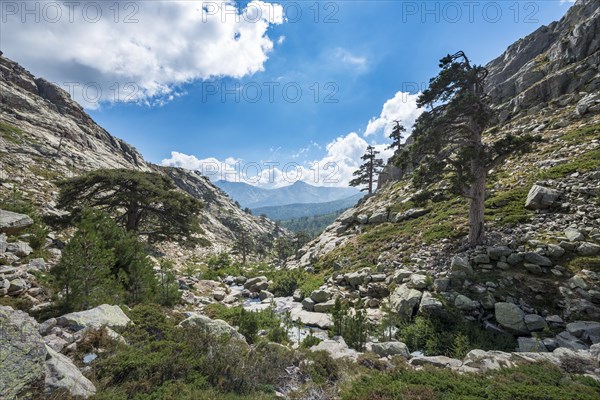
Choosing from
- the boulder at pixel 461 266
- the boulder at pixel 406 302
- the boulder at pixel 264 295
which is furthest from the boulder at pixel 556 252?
the boulder at pixel 264 295

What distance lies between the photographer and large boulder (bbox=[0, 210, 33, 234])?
11.8 m

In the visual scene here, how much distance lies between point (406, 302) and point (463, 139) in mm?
10416

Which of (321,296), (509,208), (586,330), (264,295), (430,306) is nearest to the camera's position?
(586,330)

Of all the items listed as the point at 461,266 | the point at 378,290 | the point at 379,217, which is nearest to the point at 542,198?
the point at 461,266

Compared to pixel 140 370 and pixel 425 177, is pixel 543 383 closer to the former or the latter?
pixel 140 370

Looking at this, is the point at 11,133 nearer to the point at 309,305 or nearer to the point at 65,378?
the point at 309,305

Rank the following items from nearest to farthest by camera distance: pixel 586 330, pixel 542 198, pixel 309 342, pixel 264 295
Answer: pixel 586 330, pixel 309 342, pixel 542 198, pixel 264 295

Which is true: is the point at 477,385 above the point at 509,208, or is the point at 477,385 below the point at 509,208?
below

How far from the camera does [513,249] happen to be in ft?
39.5

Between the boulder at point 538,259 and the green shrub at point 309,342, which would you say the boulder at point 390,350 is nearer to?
the green shrub at point 309,342

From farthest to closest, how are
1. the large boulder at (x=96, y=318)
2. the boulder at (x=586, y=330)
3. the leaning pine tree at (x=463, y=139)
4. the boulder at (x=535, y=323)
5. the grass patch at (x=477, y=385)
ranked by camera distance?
the leaning pine tree at (x=463, y=139) → the boulder at (x=535, y=323) → the boulder at (x=586, y=330) → the large boulder at (x=96, y=318) → the grass patch at (x=477, y=385)

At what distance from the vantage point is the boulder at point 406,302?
35.6 feet

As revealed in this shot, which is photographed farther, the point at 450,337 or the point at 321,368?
the point at 450,337

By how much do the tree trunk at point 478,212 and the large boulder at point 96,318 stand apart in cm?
1627
